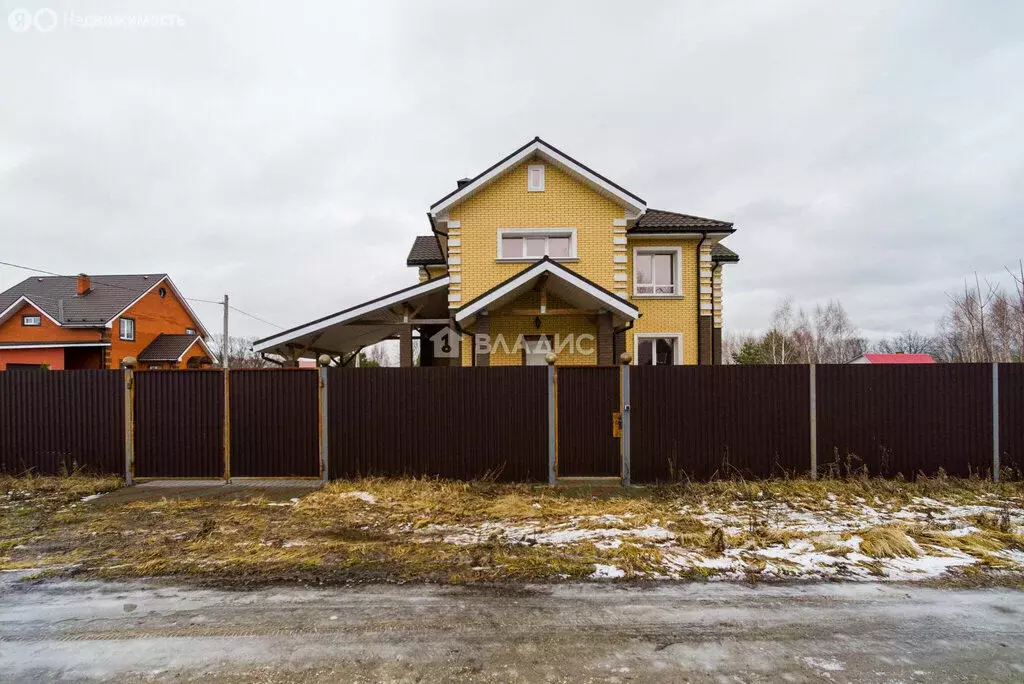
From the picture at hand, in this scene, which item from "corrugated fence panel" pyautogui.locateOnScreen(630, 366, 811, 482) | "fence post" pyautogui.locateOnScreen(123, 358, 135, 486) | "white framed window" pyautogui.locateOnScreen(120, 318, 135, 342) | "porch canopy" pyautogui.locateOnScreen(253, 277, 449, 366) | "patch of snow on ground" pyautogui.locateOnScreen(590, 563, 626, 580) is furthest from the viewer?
"white framed window" pyautogui.locateOnScreen(120, 318, 135, 342)

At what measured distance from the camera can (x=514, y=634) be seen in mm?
3242

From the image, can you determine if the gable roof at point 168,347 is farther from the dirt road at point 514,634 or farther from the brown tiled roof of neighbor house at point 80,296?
the dirt road at point 514,634

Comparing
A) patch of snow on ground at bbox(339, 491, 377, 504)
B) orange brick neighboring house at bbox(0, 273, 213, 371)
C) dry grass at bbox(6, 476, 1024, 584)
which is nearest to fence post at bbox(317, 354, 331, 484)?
dry grass at bbox(6, 476, 1024, 584)

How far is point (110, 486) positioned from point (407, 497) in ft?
17.0

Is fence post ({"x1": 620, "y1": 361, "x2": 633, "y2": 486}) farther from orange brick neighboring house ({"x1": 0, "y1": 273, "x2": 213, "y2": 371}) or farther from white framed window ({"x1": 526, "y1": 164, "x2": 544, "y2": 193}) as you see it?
orange brick neighboring house ({"x1": 0, "y1": 273, "x2": 213, "y2": 371})

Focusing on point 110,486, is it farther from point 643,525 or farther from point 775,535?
point 775,535

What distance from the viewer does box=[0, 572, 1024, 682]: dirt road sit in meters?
2.87

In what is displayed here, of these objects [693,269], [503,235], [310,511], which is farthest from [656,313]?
[310,511]

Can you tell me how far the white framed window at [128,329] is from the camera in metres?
26.5

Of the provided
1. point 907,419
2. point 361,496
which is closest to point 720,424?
point 907,419

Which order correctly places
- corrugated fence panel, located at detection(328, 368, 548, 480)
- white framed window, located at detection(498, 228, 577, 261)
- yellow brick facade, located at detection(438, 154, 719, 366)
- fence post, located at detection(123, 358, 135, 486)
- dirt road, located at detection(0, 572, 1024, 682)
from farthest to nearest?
white framed window, located at detection(498, 228, 577, 261) → yellow brick facade, located at detection(438, 154, 719, 366) → fence post, located at detection(123, 358, 135, 486) → corrugated fence panel, located at detection(328, 368, 548, 480) → dirt road, located at detection(0, 572, 1024, 682)

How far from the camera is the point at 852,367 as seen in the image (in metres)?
7.46

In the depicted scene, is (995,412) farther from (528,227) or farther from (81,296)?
(81,296)

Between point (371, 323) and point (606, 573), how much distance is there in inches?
347
